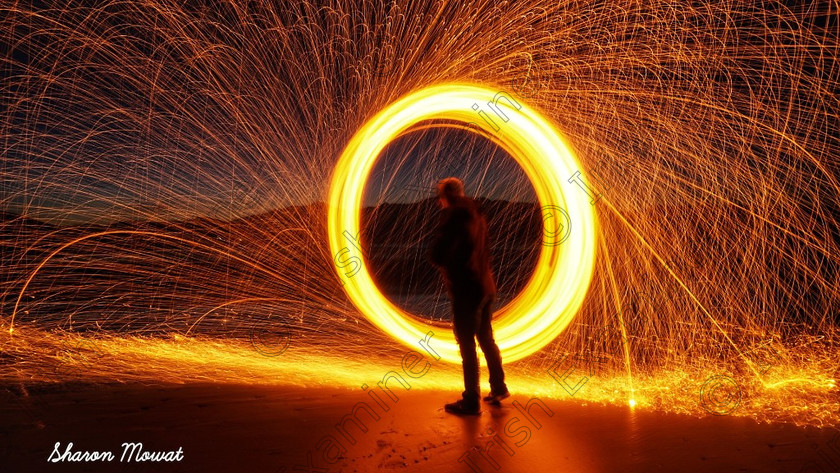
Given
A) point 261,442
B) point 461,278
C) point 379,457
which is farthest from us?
point 461,278

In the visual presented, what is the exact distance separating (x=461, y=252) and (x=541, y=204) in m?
1.81

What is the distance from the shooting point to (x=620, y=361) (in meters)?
6.19

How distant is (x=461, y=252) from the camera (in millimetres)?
4223

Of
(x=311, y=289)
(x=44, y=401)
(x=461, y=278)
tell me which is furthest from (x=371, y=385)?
(x=311, y=289)

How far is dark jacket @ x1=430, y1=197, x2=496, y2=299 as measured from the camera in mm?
4215

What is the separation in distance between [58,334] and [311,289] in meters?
5.11

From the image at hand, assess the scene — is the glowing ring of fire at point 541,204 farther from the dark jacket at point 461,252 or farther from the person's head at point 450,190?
the person's head at point 450,190

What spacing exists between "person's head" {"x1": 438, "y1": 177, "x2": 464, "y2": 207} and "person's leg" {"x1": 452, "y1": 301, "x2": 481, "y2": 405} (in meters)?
0.74

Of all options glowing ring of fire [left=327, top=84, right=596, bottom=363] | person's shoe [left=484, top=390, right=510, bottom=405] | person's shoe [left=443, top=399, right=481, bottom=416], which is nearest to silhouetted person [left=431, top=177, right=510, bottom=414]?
person's shoe [left=443, top=399, right=481, bottom=416]

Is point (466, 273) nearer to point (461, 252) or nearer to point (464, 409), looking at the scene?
point (461, 252)

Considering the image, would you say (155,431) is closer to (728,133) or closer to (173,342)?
(173,342)

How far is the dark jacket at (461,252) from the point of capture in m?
4.21
